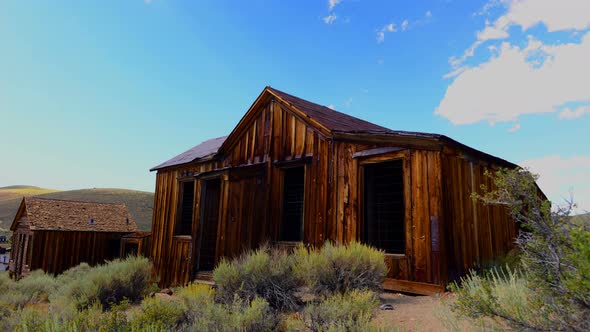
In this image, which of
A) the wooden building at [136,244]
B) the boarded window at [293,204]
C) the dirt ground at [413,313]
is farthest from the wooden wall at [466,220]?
the wooden building at [136,244]

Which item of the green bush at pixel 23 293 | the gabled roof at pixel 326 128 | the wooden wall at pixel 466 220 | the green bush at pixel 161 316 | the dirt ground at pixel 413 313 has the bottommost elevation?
the green bush at pixel 23 293

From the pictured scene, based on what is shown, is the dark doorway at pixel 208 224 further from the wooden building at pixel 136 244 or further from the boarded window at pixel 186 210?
the wooden building at pixel 136 244

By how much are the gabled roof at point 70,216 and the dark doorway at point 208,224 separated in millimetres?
16121

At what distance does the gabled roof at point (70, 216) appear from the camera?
2327 centimetres

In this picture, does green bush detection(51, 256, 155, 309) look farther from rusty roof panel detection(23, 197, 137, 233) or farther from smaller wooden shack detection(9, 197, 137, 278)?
rusty roof panel detection(23, 197, 137, 233)

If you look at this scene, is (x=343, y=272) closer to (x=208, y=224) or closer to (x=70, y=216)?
(x=208, y=224)

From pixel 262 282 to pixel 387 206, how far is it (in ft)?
13.4

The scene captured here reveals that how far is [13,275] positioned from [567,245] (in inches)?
1155

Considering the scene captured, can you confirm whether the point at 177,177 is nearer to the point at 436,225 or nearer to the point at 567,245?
the point at 436,225

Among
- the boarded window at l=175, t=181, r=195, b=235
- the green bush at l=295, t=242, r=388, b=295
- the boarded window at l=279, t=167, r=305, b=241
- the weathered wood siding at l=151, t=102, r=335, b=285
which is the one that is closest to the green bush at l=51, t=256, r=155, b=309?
the weathered wood siding at l=151, t=102, r=335, b=285

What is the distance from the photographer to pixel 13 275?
2344 centimetres

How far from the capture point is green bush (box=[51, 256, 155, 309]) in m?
8.24

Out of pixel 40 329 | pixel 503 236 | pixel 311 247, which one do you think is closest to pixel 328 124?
pixel 311 247

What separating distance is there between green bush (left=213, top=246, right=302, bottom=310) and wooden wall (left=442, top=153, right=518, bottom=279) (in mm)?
2690
